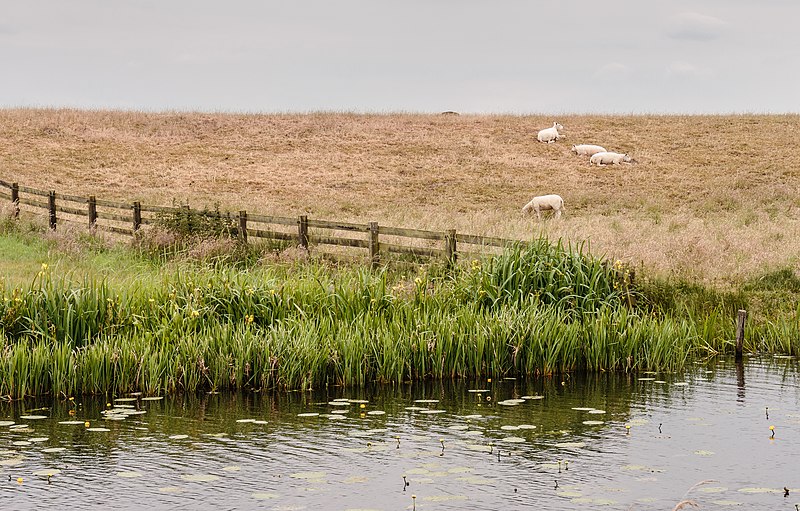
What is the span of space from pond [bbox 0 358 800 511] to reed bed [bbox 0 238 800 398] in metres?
0.44

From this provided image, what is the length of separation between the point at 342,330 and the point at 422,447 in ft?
14.1

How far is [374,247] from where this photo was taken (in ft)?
70.7

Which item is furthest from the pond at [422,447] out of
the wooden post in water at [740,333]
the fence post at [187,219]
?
the fence post at [187,219]

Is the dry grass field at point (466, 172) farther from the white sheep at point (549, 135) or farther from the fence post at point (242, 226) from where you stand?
the fence post at point (242, 226)

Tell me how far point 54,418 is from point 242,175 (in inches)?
1392

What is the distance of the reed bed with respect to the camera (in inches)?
533

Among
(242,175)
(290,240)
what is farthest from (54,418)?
(242,175)

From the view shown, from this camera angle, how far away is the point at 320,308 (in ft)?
51.7

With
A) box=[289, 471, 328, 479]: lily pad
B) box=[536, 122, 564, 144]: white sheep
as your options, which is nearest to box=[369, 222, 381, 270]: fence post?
box=[289, 471, 328, 479]: lily pad

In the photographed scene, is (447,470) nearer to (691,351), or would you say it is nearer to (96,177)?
(691,351)

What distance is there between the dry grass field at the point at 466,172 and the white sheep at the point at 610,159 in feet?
1.89

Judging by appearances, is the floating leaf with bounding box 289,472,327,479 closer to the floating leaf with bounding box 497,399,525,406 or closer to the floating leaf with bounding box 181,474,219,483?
the floating leaf with bounding box 181,474,219,483

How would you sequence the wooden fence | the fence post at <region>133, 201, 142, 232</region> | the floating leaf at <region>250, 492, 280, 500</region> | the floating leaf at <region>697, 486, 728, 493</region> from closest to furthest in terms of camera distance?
the floating leaf at <region>250, 492, 280, 500</region> → the floating leaf at <region>697, 486, 728, 493</region> → the wooden fence → the fence post at <region>133, 201, 142, 232</region>

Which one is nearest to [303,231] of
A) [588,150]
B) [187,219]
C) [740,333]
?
[187,219]
